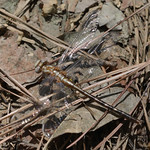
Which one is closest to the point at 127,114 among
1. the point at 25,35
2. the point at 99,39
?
the point at 99,39

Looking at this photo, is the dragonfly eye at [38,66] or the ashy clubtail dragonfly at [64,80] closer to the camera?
the ashy clubtail dragonfly at [64,80]

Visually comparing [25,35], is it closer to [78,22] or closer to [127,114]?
[78,22]

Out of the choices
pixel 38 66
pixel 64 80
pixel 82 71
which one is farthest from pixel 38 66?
pixel 82 71

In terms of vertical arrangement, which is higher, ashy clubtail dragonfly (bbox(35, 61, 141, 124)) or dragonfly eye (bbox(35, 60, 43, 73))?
dragonfly eye (bbox(35, 60, 43, 73))

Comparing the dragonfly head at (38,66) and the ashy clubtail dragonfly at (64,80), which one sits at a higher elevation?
the dragonfly head at (38,66)

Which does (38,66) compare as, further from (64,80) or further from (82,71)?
(82,71)

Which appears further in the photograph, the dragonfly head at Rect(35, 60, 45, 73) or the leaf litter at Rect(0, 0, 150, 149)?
the dragonfly head at Rect(35, 60, 45, 73)
